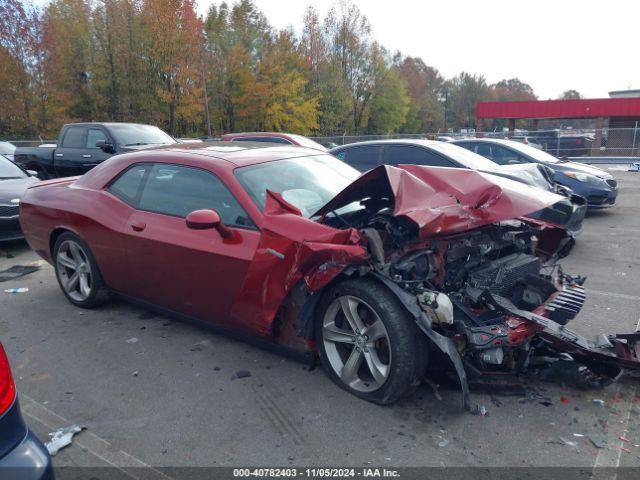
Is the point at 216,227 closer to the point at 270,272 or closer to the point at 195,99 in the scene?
the point at 270,272

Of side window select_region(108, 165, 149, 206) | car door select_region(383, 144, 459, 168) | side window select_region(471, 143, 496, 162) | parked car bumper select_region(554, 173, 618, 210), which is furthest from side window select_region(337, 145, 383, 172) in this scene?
side window select_region(108, 165, 149, 206)

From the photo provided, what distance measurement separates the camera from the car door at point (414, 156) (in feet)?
25.5

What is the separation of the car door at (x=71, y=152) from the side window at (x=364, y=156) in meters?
6.28

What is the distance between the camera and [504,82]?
10038cm

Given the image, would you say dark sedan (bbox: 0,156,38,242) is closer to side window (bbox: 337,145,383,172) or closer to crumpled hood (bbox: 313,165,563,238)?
side window (bbox: 337,145,383,172)

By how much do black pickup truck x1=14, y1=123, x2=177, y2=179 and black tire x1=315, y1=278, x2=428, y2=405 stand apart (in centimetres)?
873

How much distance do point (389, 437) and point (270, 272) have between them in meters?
1.25

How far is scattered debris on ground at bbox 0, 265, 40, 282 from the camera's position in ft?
20.2

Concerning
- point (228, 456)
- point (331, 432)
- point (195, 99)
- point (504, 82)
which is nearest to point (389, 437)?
point (331, 432)

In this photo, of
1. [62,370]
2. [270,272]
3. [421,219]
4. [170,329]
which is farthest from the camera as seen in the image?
[170,329]

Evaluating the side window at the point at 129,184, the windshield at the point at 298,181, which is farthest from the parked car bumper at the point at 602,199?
the side window at the point at 129,184

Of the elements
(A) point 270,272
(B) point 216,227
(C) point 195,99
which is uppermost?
(C) point 195,99

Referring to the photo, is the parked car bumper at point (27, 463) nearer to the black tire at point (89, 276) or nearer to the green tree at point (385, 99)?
the black tire at point (89, 276)

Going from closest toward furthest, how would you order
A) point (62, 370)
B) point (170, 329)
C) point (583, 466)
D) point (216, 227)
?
point (583, 466) → point (216, 227) → point (62, 370) → point (170, 329)
